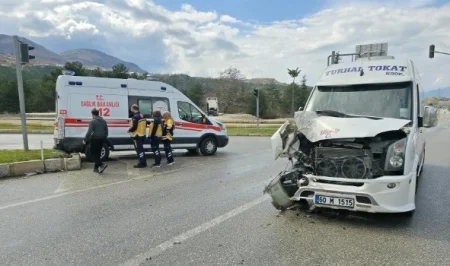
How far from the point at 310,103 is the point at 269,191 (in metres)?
1.99

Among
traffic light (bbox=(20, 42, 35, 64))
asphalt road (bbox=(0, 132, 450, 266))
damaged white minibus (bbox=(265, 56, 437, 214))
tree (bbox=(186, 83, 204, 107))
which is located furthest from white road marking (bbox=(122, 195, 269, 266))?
Result: tree (bbox=(186, 83, 204, 107))

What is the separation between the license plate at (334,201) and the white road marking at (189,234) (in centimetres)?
131

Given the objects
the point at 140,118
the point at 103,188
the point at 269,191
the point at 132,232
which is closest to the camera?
the point at 132,232

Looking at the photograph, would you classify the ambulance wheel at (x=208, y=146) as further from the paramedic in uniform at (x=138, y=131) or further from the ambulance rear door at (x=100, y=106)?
the paramedic in uniform at (x=138, y=131)

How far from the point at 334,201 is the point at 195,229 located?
74.7 inches

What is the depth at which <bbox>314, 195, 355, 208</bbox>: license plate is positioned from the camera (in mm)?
4559

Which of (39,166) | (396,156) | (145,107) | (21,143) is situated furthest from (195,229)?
(21,143)

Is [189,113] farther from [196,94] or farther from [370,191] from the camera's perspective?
[196,94]

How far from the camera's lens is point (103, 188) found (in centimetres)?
733

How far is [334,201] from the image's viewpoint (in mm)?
4641

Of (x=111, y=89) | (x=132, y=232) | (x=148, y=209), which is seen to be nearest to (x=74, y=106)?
(x=111, y=89)

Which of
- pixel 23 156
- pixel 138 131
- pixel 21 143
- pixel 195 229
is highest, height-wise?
pixel 138 131

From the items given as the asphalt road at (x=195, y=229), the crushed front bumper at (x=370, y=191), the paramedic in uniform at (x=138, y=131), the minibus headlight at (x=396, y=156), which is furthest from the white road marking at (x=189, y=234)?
the paramedic in uniform at (x=138, y=131)

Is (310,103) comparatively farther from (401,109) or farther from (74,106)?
(74,106)
